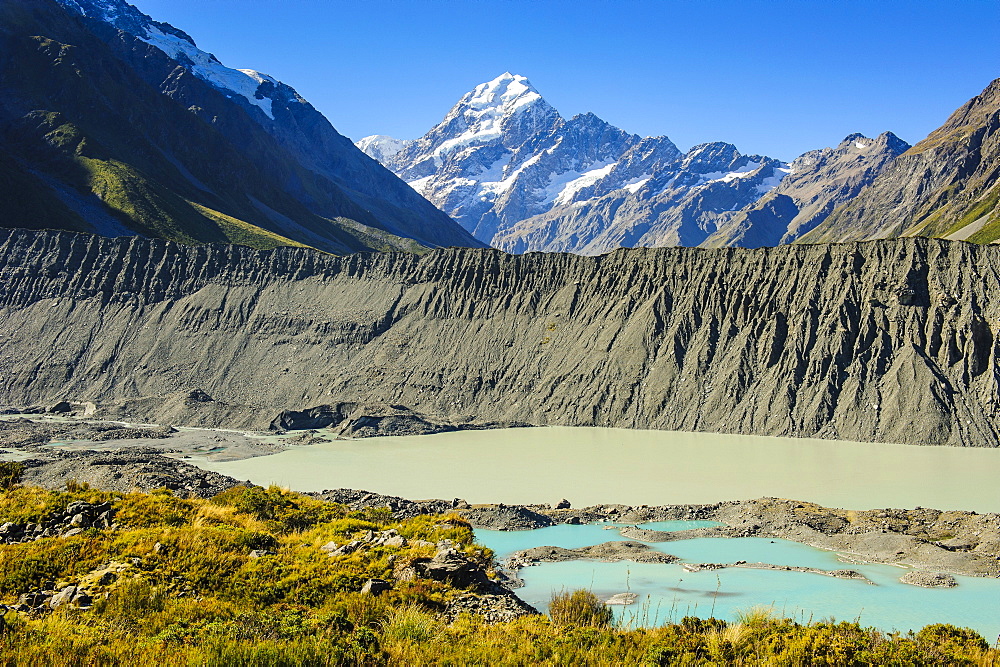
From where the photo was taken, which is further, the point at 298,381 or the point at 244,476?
the point at 298,381

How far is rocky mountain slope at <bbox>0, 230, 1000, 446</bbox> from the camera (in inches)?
2041

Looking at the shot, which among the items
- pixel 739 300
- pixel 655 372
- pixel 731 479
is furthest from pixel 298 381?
pixel 731 479

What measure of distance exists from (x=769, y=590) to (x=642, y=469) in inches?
745

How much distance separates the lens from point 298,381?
68.1 meters

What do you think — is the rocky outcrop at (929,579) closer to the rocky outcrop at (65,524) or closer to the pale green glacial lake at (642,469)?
the pale green glacial lake at (642,469)

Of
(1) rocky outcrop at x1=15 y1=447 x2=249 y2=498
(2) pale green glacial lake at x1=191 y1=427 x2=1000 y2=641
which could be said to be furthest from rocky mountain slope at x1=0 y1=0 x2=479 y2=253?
(2) pale green glacial lake at x1=191 y1=427 x2=1000 y2=641

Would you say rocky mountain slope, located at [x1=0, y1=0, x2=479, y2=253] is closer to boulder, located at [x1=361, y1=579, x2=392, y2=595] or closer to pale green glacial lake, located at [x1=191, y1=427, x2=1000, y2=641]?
pale green glacial lake, located at [x1=191, y1=427, x2=1000, y2=641]

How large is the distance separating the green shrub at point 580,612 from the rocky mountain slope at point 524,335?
38801mm

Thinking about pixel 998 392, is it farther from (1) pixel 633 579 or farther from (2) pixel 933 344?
(1) pixel 633 579

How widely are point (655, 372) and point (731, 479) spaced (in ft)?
66.8

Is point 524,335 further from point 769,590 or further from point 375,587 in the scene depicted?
point 375,587

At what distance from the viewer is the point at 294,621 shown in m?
11.7

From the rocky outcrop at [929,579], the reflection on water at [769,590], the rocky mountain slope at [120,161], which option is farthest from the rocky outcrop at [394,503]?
the rocky mountain slope at [120,161]

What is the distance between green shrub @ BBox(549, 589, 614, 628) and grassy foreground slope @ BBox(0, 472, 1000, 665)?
63 millimetres
